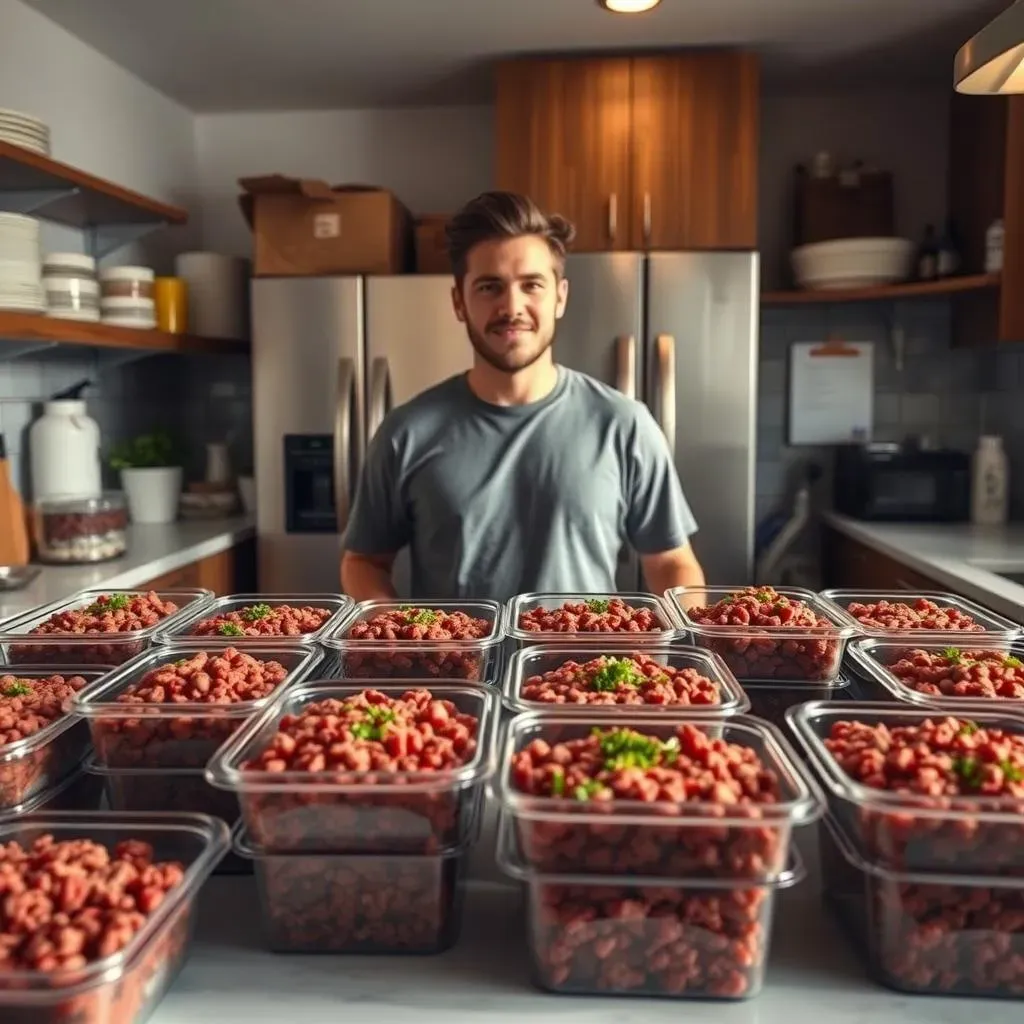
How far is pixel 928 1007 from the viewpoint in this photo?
2.65 feet

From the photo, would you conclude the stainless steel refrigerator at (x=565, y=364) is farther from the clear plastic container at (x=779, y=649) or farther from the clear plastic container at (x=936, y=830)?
the clear plastic container at (x=936, y=830)

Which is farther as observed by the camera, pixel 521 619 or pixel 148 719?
pixel 521 619

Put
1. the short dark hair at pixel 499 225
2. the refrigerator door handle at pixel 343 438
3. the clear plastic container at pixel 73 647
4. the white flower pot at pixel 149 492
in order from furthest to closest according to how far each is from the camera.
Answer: the white flower pot at pixel 149 492, the refrigerator door handle at pixel 343 438, the short dark hair at pixel 499 225, the clear plastic container at pixel 73 647

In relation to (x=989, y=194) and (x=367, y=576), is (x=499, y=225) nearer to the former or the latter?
(x=367, y=576)

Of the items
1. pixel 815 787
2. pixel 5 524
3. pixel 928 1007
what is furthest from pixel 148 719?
pixel 5 524

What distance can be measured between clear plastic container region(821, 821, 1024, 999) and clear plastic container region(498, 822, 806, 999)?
87 millimetres

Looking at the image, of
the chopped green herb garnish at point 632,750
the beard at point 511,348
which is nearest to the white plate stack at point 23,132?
the beard at point 511,348

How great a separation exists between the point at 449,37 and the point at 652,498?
5.79 feet

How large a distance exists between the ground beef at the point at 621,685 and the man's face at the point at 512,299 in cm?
100

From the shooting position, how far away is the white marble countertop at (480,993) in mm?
798

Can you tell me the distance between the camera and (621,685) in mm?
1059

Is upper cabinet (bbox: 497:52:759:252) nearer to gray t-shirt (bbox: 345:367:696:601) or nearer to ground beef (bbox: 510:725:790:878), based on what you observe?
gray t-shirt (bbox: 345:367:696:601)

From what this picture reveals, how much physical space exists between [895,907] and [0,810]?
0.81 metres

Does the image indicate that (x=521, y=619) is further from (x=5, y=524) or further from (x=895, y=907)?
(x=5, y=524)
